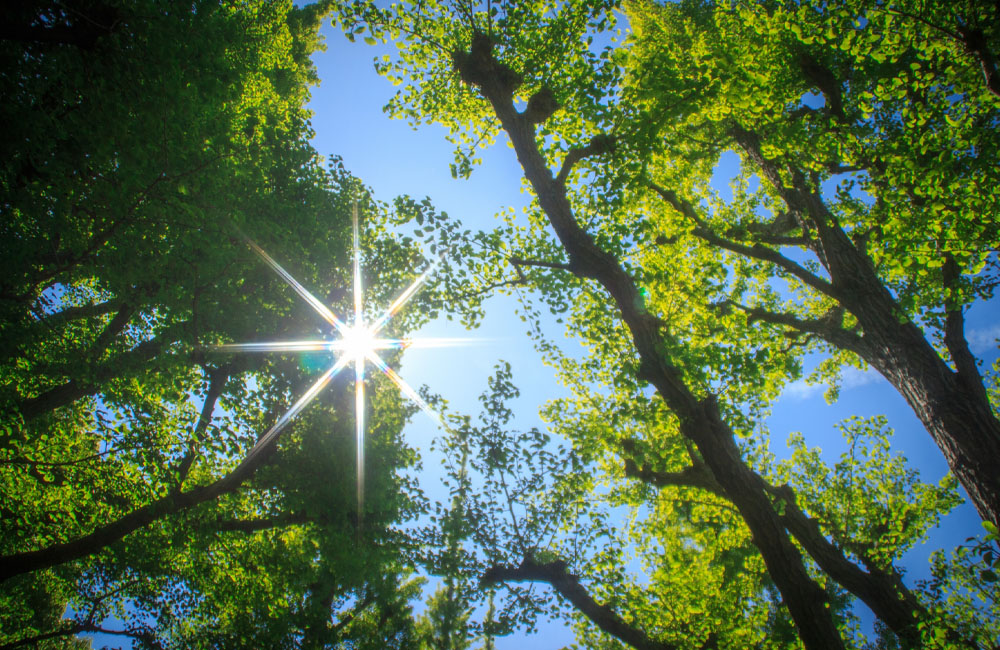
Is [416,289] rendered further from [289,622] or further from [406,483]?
[289,622]

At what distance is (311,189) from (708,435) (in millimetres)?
10983

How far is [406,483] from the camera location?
10.1 meters

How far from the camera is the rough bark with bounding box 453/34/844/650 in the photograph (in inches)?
168

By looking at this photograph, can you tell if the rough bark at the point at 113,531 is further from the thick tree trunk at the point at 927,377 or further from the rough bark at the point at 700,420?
the thick tree trunk at the point at 927,377

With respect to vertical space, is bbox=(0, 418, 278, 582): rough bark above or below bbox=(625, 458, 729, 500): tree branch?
below

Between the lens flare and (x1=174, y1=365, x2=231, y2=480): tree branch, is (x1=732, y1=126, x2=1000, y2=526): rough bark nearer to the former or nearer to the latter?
the lens flare

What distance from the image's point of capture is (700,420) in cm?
493

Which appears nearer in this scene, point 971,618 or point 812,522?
point 812,522

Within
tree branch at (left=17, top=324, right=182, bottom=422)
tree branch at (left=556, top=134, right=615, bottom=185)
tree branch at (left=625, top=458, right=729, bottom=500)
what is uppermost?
tree branch at (left=556, top=134, right=615, bottom=185)

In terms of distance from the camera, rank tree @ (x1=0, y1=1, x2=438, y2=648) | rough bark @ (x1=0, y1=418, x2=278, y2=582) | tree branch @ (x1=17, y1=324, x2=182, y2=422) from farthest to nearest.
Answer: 1. tree branch @ (x1=17, y1=324, x2=182, y2=422)
2. rough bark @ (x1=0, y1=418, x2=278, y2=582)
3. tree @ (x1=0, y1=1, x2=438, y2=648)

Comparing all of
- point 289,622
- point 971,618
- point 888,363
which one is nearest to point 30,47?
point 289,622

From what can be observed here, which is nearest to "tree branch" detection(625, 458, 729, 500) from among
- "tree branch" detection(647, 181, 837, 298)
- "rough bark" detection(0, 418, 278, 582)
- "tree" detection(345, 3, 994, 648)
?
"tree" detection(345, 3, 994, 648)

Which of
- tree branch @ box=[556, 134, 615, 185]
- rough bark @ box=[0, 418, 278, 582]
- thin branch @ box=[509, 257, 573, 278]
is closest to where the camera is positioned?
rough bark @ box=[0, 418, 278, 582]

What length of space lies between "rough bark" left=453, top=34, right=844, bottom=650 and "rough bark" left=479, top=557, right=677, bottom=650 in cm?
425
